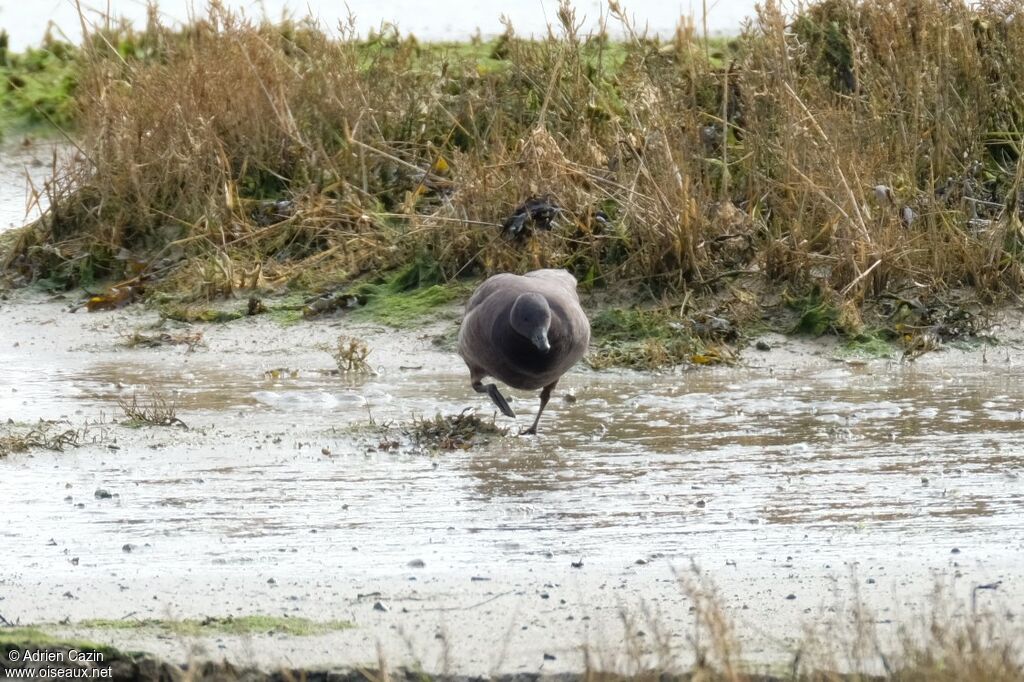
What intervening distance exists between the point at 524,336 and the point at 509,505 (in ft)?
3.78

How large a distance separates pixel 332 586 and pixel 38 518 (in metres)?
1.43

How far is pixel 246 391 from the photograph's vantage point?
7719mm

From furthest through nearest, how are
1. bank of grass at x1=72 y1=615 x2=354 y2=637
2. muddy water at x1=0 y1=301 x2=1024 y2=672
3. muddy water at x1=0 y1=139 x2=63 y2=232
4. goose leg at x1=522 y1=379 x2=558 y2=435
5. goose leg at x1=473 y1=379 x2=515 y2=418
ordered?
muddy water at x1=0 y1=139 x2=63 y2=232 → goose leg at x1=473 y1=379 x2=515 y2=418 → goose leg at x1=522 y1=379 x2=558 y2=435 → muddy water at x1=0 y1=301 x2=1024 y2=672 → bank of grass at x1=72 y1=615 x2=354 y2=637

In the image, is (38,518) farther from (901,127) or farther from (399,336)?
(901,127)

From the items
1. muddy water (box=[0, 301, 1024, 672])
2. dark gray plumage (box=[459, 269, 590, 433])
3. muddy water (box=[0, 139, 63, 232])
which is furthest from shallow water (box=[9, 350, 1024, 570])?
muddy water (box=[0, 139, 63, 232])

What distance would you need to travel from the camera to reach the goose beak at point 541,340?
635 cm

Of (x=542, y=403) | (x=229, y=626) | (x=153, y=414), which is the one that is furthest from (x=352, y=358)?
(x=229, y=626)

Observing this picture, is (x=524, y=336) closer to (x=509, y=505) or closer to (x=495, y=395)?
(x=495, y=395)

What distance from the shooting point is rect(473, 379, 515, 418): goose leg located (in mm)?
7078

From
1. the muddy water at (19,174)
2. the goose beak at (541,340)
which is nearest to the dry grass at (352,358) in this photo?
the goose beak at (541,340)

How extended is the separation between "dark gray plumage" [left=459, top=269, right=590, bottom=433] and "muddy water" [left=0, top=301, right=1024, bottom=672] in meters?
0.29

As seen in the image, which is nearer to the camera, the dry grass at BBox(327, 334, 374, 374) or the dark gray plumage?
the dark gray plumage

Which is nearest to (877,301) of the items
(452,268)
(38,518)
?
(452,268)

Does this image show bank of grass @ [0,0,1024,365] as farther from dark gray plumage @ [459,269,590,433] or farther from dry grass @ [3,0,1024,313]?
dark gray plumage @ [459,269,590,433]
